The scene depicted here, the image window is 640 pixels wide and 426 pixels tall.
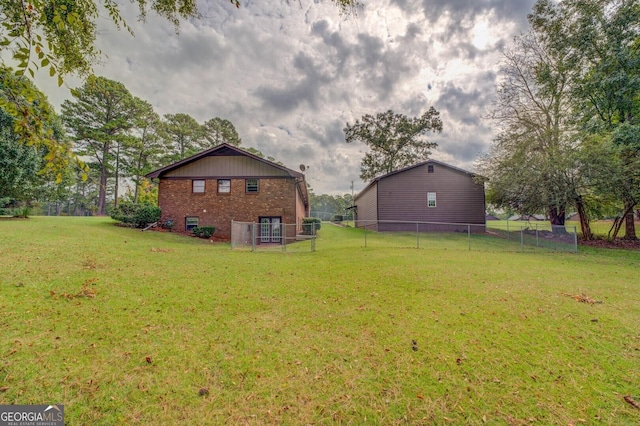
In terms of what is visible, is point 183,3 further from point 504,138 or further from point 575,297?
point 504,138

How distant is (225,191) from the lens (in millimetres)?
17750

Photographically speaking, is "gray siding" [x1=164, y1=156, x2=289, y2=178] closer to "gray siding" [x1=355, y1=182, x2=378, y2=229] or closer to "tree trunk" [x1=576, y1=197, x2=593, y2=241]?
"gray siding" [x1=355, y1=182, x2=378, y2=229]

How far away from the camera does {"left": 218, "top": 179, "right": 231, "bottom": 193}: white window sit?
1773 cm

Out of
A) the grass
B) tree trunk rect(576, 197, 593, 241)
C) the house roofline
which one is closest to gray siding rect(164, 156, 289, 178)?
the house roofline

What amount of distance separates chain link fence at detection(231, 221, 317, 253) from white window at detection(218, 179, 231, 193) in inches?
132

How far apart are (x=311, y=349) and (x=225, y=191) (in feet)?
52.7

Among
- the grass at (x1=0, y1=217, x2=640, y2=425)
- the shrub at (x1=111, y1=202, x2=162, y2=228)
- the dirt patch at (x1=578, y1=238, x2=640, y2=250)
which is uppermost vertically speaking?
the shrub at (x1=111, y1=202, x2=162, y2=228)

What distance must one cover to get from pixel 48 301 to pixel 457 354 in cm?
627

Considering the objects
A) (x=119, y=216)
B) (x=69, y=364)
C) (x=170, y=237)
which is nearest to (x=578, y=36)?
(x=69, y=364)

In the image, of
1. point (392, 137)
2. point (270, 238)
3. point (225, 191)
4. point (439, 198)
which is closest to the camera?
point (270, 238)

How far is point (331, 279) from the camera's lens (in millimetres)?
6645

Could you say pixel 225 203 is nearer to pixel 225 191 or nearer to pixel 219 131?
pixel 225 191

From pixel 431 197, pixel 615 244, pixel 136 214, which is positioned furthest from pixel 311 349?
pixel 615 244

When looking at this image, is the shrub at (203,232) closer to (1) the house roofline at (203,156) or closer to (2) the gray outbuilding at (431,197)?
(1) the house roofline at (203,156)
